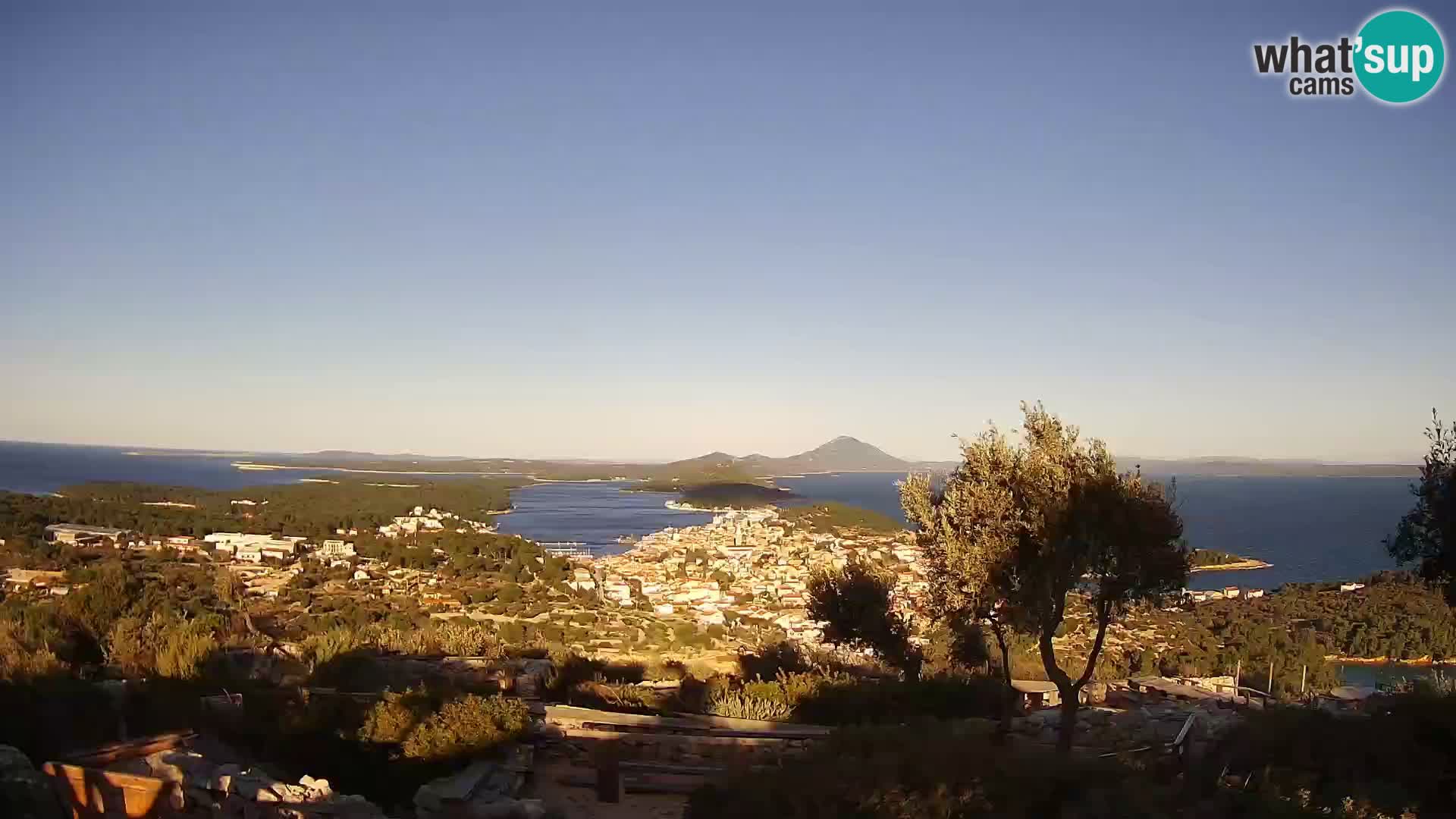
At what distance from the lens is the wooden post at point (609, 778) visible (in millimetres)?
8898

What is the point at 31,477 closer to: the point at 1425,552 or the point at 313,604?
the point at 313,604

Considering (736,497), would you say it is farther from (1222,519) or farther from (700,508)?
(1222,519)

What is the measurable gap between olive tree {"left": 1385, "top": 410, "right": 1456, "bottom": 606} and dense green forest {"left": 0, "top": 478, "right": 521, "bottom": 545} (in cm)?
3444

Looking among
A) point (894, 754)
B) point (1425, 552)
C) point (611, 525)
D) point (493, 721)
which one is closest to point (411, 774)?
point (493, 721)

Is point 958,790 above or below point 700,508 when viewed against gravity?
above

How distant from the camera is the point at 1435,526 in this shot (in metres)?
8.95

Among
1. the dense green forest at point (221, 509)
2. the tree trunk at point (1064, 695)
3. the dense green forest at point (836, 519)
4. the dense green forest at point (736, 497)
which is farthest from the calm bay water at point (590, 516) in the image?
the tree trunk at point (1064, 695)

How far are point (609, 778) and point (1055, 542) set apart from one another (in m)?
5.09

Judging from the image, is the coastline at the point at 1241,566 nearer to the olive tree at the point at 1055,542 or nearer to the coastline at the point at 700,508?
the coastline at the point at 700,508

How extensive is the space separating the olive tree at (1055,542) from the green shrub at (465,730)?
4.74 metres

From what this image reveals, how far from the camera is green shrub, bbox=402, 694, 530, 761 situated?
29.0 ft

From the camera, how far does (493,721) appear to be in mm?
9219

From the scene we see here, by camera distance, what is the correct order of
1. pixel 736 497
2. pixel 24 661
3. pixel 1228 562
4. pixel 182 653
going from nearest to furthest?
pixel 24 661 < pixel 182 653 < pixel 1228 562 < pixel 736 497

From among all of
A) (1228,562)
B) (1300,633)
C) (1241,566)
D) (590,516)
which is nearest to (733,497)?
(590,516)
